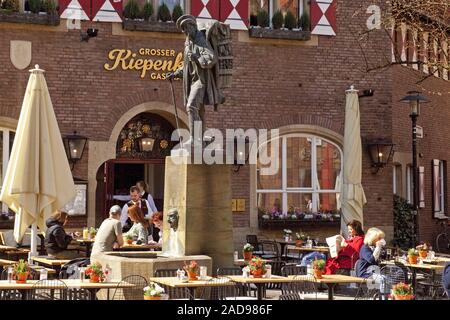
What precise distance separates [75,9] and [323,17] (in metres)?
5.53

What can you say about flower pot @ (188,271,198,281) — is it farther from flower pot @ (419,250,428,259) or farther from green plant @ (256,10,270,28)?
green plant @ (256,10,270,28)

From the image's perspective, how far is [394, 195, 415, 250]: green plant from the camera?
19.6 m

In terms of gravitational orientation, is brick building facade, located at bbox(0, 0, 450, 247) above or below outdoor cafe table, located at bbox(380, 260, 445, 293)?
above

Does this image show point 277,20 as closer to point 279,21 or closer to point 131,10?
point 279,21

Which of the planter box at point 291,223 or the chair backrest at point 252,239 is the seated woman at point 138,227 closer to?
the chair backrest at point 252,239

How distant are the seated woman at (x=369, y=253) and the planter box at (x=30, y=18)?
8.53 meters

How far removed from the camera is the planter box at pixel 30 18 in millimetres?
16469

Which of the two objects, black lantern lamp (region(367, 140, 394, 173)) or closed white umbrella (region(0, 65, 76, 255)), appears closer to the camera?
closed white umbrella (region(0, 65, 76, 255))

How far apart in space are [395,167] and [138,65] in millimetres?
7209

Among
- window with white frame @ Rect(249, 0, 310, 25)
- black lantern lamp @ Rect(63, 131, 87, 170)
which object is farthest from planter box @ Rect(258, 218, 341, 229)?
window with white frame @ Rect(249, 0, 310, 25)

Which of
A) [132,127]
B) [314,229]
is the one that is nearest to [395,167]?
[314,229]

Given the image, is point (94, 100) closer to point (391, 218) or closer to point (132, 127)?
point (132, 127)

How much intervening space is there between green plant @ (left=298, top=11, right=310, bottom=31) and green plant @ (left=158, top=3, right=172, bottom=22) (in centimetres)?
303
